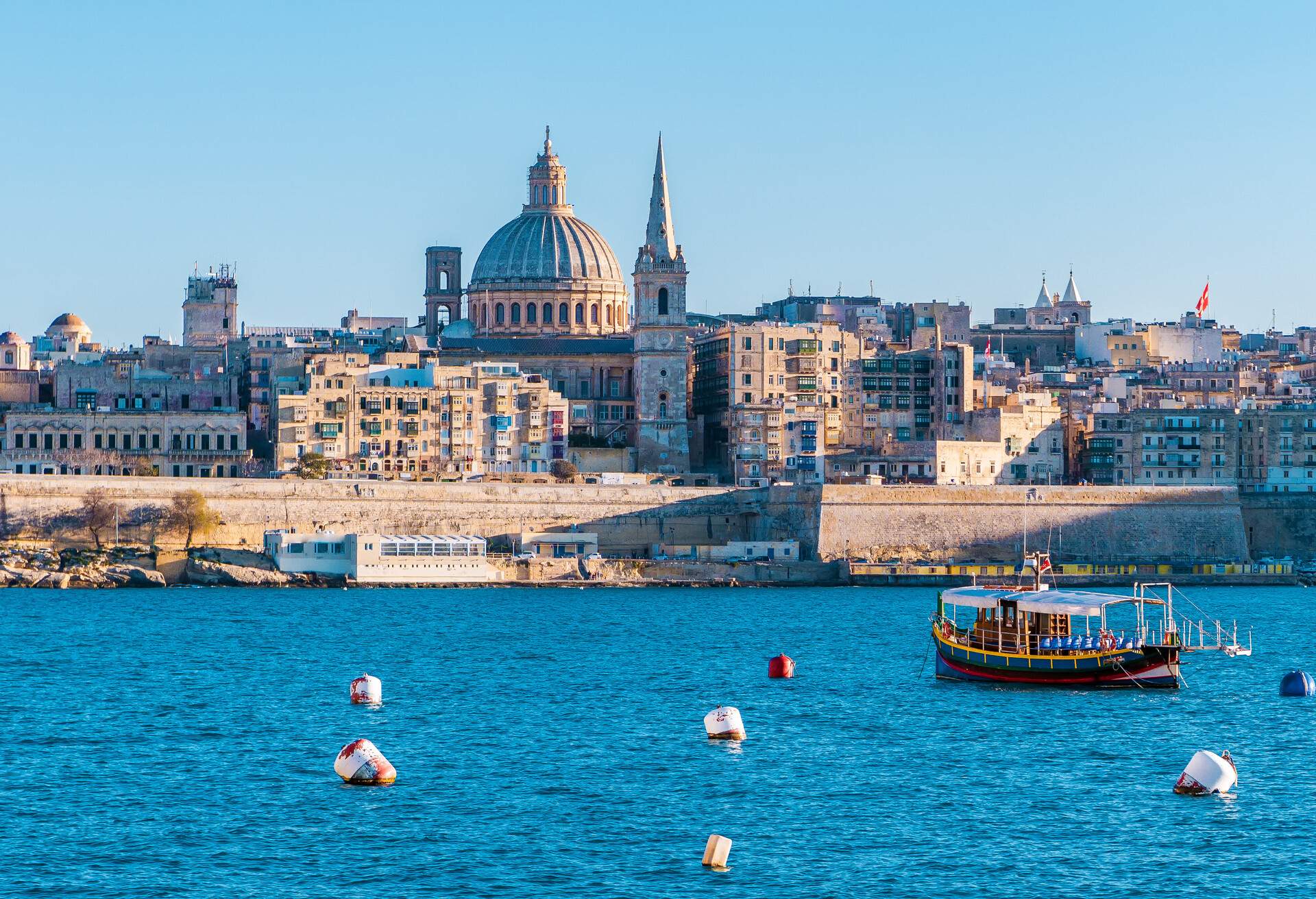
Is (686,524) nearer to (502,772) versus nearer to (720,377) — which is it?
(720,377)

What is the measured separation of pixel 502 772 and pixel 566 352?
6872 centimetres

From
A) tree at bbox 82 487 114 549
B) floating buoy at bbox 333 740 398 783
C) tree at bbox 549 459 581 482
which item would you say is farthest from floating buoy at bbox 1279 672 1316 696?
tree at bbox 549 459 581 482

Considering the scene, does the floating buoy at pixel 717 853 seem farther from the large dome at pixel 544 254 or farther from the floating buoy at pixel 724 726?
the large dome at pixel 544 254

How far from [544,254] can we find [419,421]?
24.2m

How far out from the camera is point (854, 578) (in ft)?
262

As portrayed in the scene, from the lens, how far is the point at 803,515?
82.4 metres

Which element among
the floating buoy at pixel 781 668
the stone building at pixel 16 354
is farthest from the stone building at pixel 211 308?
the floating buoy at pixel 781 668

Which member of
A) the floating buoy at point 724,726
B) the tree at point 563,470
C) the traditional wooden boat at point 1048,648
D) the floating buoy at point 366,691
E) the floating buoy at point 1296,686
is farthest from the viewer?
the tree at point 563,470

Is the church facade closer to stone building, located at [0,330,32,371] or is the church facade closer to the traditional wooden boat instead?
stone building, located at [0,330,32,371]

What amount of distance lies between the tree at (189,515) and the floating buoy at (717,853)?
51159mm

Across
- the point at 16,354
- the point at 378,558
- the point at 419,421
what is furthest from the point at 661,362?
the point at 16,354

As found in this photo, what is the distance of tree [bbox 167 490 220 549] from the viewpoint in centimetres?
7606

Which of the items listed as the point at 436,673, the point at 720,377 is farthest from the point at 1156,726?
the point at 720,377

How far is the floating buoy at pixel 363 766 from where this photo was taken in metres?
32.8
